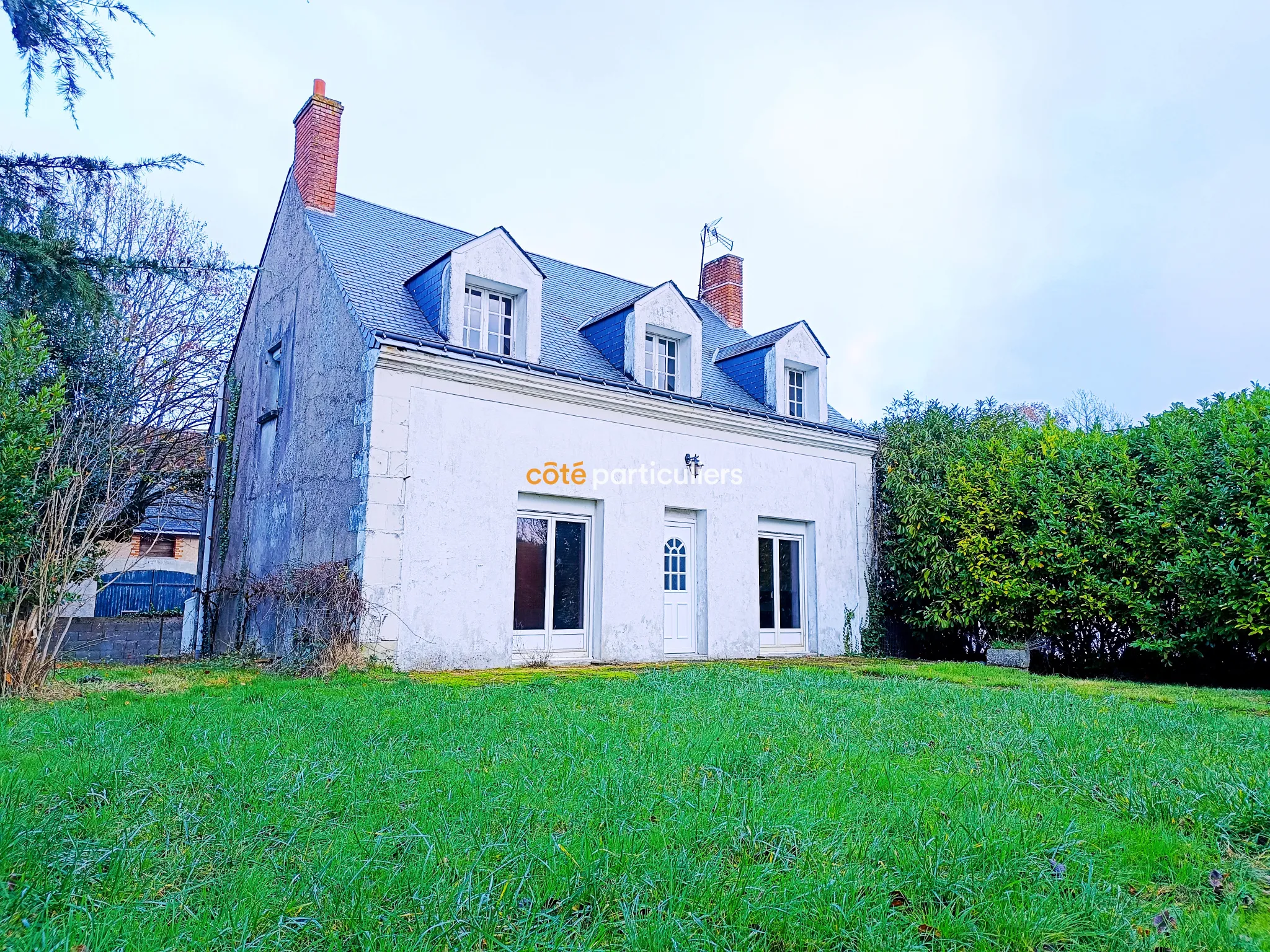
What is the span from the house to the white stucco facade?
31mm

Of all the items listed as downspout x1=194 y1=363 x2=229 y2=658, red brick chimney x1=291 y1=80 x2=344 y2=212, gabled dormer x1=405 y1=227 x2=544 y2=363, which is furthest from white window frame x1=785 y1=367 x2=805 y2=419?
downspout x1=194 y1=363 x2=229 y2=658

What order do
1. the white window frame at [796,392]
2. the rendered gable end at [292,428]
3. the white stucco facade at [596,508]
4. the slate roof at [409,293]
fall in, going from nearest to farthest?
the white stucco facade at [596,508] → the rendered gable end at [292,428] → the slate roof at [409,293] → the white window frame at [796,392]

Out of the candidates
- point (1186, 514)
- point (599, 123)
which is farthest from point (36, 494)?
point (1186, 514)

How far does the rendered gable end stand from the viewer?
9.88 m

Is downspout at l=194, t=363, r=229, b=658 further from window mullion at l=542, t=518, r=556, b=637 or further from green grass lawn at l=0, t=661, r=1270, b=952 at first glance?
green grass lawn at l=0, t=661, r=1270, b=952

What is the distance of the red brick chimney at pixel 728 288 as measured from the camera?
1878cm

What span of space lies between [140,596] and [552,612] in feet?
66.0

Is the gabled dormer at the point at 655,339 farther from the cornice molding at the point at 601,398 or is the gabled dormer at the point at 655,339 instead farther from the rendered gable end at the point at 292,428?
the rendered gable end at the point at 292,428

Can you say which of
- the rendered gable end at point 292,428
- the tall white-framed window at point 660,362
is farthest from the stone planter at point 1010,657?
the rendered gable end at point 292,428

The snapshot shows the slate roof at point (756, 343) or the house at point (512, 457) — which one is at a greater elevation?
the slate roof at point (756, 343)

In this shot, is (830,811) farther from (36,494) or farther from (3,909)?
(36,494)

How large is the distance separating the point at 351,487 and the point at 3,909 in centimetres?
777

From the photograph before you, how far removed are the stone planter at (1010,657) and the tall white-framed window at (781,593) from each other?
308cm

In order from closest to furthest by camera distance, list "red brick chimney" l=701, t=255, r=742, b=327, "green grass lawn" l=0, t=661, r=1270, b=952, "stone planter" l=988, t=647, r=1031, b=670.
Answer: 1. "green grass lawn" l=0, t=661, r=1270, b=952
2. "stone planter" l=988, t=647, r=1031, b=670
3. "red brick chimney" l=701, t=255, r=742, b=327
